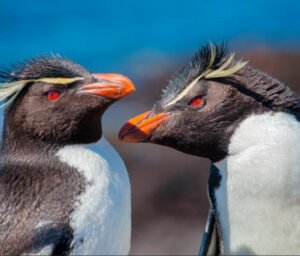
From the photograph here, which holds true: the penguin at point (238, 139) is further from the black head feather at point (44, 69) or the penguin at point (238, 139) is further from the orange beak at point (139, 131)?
the black head feather at point (44, 69)

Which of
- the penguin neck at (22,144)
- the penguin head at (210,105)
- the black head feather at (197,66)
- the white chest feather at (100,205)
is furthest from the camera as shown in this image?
the black head feather at (197,66)

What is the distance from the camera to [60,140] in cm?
394

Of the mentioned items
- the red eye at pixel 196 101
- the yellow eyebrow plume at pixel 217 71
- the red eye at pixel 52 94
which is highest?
the yellow eyebrow plume at pixel 217 71

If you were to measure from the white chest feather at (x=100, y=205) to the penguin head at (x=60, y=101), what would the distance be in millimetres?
85

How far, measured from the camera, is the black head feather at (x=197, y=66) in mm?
4156

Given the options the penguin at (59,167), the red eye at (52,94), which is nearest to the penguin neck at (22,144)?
the penguin at (59,167)

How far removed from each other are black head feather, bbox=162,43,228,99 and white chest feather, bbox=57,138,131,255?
0.46 metres

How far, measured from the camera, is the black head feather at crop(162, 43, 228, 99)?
416cm

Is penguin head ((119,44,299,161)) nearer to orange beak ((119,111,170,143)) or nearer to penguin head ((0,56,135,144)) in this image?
orange beak ((119,111,170,143))

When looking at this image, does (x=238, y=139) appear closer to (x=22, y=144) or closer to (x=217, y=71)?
(x=217, y=71)

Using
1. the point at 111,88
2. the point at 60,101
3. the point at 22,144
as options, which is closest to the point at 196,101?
the point at 111,88

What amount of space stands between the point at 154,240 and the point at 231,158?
550 centimetres

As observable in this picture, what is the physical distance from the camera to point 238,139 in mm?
4020

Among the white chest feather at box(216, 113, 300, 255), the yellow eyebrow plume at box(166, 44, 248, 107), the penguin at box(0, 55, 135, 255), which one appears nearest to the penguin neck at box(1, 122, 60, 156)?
the penguin at box(0, 55, 135, 255)
